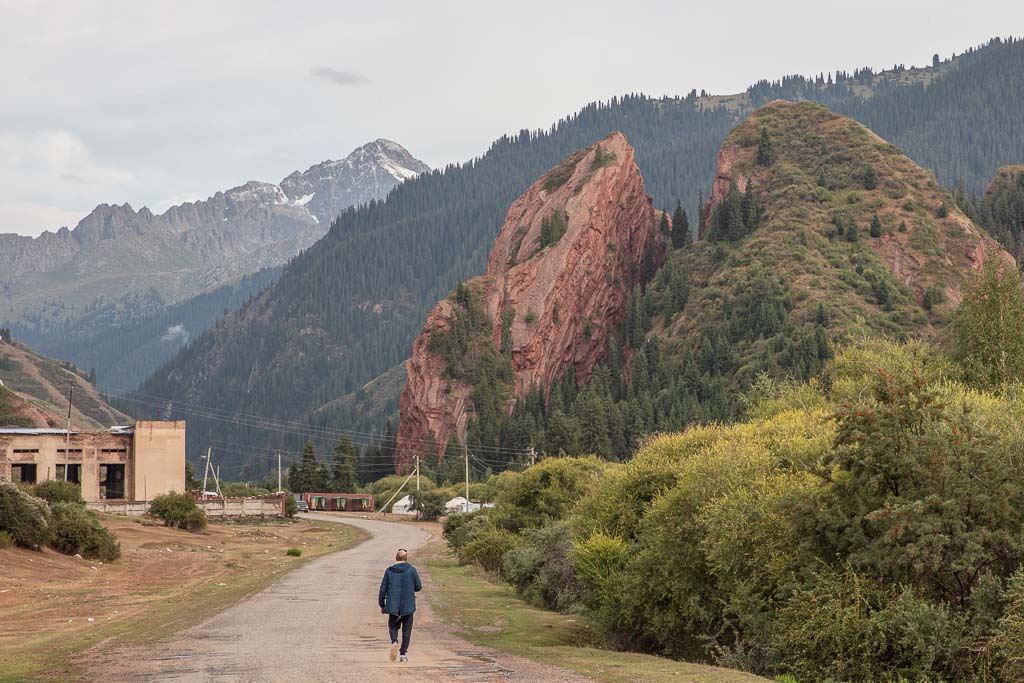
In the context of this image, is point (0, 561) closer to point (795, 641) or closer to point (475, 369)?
point (795, 641)

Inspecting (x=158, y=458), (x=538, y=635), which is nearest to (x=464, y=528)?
(x=538, y=635)

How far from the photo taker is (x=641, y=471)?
144 ft

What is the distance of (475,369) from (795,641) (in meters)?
169

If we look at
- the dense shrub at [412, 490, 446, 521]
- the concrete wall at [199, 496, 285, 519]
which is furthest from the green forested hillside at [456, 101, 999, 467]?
the concrete wall at [199, 496, 285, 519]

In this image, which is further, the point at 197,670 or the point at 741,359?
the point at 741,359

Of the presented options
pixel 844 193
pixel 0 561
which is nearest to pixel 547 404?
pixel 844 193

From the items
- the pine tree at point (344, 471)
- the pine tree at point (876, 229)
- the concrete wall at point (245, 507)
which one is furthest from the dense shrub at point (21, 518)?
the pine tree at point (876, 229)

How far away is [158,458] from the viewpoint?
119500 mm

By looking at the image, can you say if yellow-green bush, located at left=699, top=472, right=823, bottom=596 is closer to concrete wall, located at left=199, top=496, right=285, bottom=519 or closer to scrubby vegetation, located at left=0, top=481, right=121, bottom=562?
scrubby vegetation, located at left=0, top=481, right=121, bottom=562

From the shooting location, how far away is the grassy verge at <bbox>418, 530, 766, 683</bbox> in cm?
2636

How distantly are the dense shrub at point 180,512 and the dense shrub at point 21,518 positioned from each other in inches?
1405

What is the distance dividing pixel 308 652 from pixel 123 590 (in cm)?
2594

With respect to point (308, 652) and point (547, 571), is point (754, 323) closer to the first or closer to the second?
point (547, 571)

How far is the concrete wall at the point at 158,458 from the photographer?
118 m
